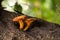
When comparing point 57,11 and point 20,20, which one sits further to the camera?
point 57,11

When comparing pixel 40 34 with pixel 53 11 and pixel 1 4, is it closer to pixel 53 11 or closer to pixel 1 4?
pixel 53 11

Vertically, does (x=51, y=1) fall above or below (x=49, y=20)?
above

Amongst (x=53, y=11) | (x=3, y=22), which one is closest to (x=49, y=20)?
(x=53, y=11)

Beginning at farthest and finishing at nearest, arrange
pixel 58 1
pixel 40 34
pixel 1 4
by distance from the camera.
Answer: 1. pixel 1 4
2. pixel 58 1
3. pixel 40 34

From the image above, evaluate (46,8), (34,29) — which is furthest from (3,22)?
(46,8)

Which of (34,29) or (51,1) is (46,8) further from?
(34,29)

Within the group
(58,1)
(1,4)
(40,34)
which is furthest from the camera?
(1,4)
